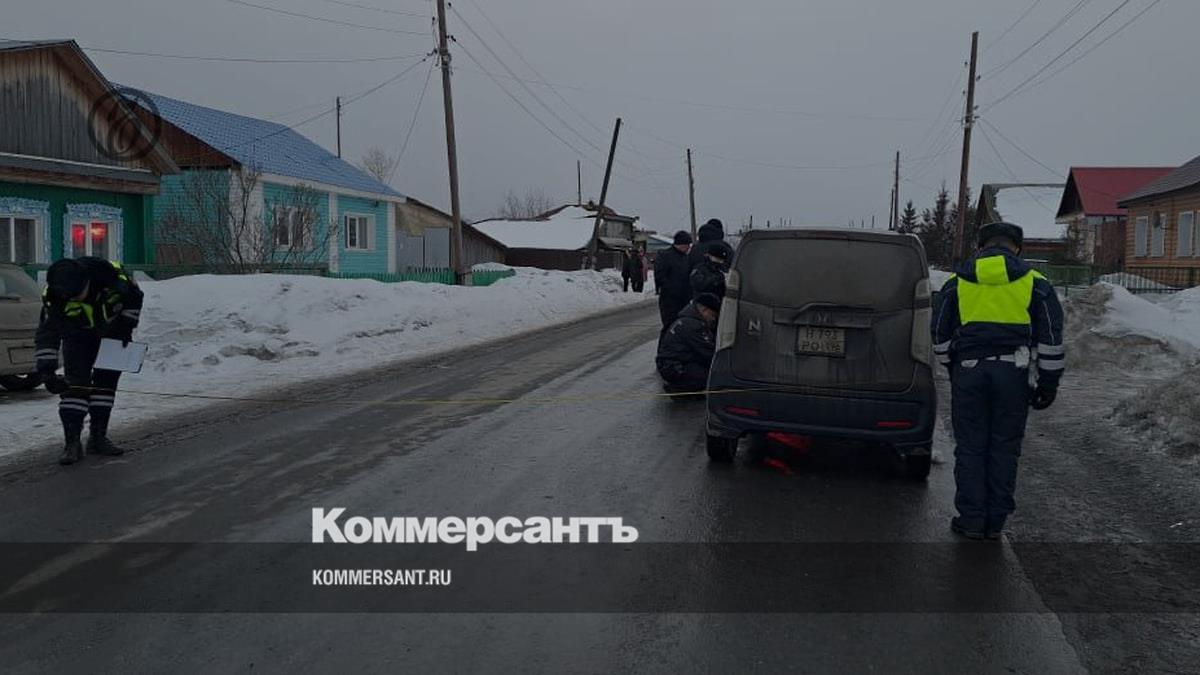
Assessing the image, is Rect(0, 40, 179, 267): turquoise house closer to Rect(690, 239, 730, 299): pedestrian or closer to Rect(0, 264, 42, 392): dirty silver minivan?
Rect(0, 264, 42, 392): dirty silver minivan

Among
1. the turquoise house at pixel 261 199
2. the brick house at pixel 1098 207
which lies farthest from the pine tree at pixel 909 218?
the turquoise house at pixel 261 199

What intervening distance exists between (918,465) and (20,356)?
30.0 ft

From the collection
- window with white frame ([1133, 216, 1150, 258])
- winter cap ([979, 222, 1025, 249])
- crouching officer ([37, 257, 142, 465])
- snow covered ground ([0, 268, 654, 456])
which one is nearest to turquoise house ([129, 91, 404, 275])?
snow covered ground ([0, 268, 654, 456])

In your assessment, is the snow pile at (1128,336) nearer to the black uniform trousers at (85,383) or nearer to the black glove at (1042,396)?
the black glove at (1042,396)

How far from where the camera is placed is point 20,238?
20.5 metres

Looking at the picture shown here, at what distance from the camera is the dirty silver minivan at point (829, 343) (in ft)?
22.1

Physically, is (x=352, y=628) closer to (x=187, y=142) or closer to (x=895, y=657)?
(x=895, y=657)

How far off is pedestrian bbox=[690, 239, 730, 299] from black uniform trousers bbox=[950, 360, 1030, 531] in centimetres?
440

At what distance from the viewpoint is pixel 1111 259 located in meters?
40.2

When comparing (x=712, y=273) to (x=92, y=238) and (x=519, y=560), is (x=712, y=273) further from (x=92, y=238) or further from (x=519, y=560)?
(x=92, y=238)

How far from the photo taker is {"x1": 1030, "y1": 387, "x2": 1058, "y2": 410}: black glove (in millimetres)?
5672

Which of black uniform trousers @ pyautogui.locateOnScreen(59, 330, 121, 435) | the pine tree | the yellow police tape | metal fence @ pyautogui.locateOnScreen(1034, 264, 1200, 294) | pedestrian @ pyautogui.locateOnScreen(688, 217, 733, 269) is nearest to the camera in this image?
black uniform trousers @ pyautogui.locateOnScreen(59, 330, 121, 435)

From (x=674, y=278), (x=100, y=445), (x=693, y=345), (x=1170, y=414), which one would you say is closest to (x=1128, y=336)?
(x=1170, y=414)

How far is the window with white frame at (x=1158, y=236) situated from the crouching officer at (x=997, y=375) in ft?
99.8
